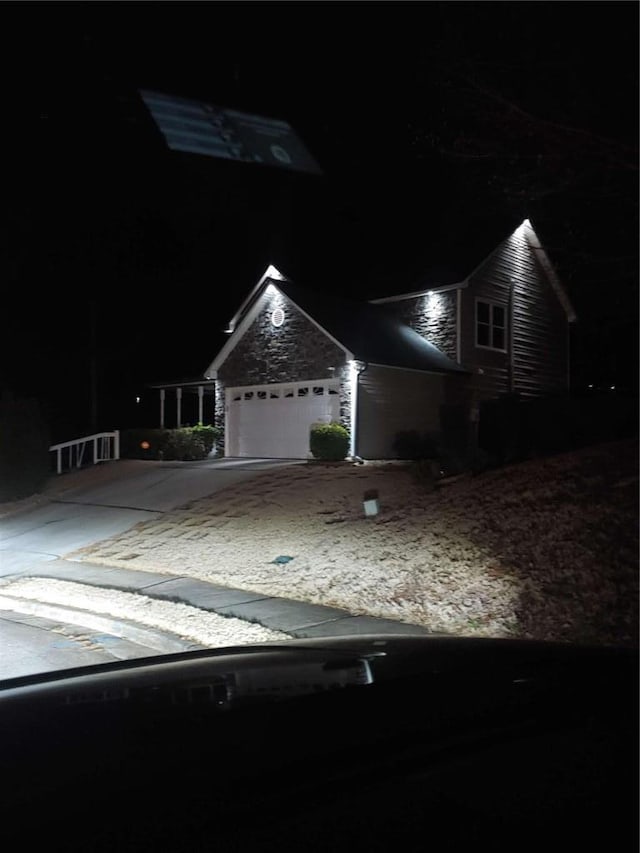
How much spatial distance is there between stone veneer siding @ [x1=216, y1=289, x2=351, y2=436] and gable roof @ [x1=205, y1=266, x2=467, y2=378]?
9.0 inches

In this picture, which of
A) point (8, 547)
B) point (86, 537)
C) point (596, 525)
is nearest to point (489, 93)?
point (596, 525)

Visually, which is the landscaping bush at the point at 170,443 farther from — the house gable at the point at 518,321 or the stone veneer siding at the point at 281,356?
the house gable at the point at 518,321

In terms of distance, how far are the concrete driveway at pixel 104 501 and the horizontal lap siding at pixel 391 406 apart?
222 centimetres

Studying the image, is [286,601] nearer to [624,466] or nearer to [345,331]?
[624,466]

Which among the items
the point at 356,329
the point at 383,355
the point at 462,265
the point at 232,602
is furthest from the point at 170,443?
the point at 232,602

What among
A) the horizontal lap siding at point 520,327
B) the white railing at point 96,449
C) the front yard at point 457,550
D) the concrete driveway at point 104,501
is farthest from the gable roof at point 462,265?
the front yard at point 457,550

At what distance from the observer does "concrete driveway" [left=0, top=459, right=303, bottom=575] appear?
1388cm

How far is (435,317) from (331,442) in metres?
5.90

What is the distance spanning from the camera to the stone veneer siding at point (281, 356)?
69.6 ft

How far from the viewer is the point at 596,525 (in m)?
8.85

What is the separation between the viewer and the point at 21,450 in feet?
65.9

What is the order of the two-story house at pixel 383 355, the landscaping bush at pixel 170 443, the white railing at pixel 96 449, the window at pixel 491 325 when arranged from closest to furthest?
the two-story house at pixel 383 355 < the landscaping bush at pixel 170 443 < the window at pixel 491 325 < the white railing at pixel 96 449

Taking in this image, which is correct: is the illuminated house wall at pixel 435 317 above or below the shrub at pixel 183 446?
above

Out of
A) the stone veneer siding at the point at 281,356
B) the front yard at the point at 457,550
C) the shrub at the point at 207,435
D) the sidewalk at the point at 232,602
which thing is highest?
the stone veneer siding at the point at 281,356
